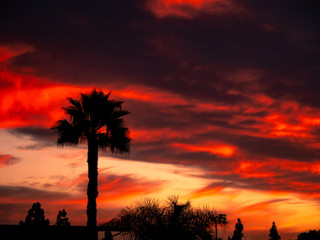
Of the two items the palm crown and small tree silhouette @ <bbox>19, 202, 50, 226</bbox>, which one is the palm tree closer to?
the palm crown

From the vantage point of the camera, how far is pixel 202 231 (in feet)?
35.1

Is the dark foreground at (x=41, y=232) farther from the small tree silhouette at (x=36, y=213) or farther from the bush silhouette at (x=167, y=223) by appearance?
the small tree silhouette at (x=36, y=213)

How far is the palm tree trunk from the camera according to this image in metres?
24.7

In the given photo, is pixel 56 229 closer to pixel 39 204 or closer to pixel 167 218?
pixel 167 218

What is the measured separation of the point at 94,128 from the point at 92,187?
3988 mm

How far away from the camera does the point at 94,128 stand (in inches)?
1060

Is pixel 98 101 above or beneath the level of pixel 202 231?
above

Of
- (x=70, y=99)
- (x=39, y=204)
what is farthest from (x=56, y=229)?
(x=39, y=204)

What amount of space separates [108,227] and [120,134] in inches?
654

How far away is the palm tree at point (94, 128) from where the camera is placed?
26.0 m

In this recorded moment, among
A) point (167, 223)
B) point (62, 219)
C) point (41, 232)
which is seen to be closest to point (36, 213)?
point (62, 219)

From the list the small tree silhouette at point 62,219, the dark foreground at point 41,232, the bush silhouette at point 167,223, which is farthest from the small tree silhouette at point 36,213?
the bush silhouette at point 167,223

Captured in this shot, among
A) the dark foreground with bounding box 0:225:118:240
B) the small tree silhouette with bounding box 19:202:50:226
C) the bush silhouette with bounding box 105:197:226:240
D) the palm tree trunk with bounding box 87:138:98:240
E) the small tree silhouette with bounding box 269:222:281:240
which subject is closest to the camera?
→ the bush silhouette with bounding box 105:197:226:240

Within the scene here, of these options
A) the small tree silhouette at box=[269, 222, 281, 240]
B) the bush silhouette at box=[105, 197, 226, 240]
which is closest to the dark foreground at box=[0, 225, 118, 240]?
the bush silhouette at box=[105, 197, 226, 240]
